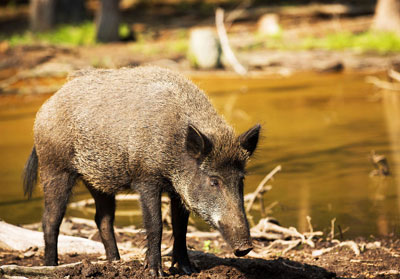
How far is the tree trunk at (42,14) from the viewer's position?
28234mm

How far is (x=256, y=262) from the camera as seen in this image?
5762 mm

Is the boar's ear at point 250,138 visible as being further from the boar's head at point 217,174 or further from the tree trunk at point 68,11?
the tree trunk at point 68,11

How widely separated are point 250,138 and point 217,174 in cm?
41

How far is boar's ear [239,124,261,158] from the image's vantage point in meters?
5.37

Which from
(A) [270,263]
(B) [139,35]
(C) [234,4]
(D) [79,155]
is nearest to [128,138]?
(D) [79,155]

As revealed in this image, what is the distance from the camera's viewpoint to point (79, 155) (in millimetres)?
5965

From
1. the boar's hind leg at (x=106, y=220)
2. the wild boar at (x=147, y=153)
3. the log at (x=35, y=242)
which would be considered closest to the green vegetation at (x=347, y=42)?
the log at (x=35, y=242)

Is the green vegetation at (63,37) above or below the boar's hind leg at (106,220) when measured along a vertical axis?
above

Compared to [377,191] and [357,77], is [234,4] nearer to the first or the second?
[357,77]

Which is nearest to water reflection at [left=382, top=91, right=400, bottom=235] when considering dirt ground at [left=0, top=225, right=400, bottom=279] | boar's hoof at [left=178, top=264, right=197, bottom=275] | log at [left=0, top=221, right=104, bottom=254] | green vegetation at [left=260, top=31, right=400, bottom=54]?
dirt ground at [left=0, top=225, right=400, bottom=279]

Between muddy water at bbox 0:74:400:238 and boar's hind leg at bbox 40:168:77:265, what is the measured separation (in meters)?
1.59

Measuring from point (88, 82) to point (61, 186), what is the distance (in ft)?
3.21

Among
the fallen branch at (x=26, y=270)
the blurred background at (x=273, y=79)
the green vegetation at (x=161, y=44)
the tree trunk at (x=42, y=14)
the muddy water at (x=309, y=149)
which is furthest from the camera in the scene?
the tree trunk at (x=42, y=14)

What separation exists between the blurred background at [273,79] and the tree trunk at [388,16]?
1.4 inches
